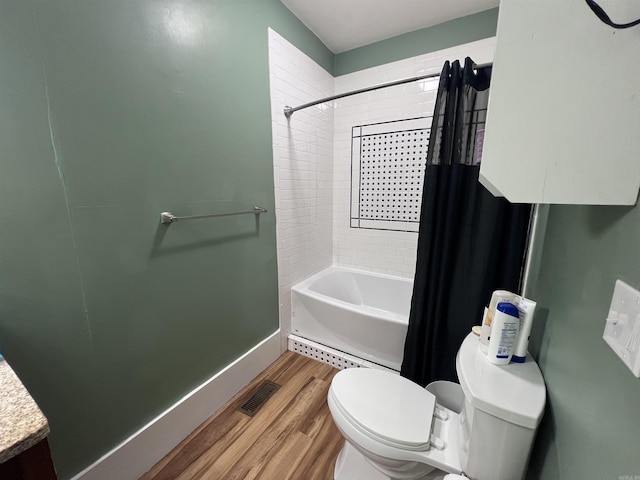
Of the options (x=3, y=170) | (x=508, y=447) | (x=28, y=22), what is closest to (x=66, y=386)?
(x=3, y=170)

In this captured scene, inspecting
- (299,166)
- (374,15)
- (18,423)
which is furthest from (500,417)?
(374,15)

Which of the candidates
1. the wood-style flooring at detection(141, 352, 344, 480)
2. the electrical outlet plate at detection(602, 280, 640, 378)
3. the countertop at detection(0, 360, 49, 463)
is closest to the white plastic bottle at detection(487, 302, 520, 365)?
the electrical outlet plate at detection(602, 280, 640, 378)

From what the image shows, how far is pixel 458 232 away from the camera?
A: 1.34m

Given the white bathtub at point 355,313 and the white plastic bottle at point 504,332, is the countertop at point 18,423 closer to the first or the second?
the white plastic bottle at point 504,332

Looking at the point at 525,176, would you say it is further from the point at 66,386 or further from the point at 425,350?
the point at 66,386

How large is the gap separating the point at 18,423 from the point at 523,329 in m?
1.24

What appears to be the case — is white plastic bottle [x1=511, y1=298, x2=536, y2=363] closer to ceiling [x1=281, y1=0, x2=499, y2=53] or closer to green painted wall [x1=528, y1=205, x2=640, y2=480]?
green painted wall [x1=528, y1=205, x2=640, y2=480]

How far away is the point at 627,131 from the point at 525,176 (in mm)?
160

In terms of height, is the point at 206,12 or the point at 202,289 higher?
the point at 206,12

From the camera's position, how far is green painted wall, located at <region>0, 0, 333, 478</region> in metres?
0.81

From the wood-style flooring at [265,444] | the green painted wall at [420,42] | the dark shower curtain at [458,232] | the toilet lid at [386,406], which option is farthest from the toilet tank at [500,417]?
the green painted wall at [420,42]

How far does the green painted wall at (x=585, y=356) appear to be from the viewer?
457 millimetres

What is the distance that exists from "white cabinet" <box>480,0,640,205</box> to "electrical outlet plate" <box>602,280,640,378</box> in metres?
0.17

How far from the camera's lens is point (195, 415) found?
1381mm
